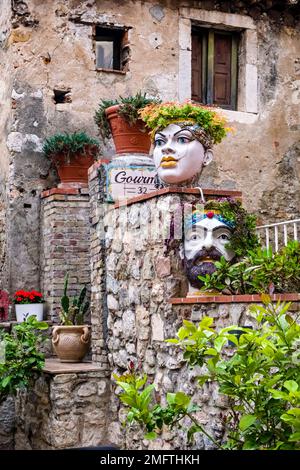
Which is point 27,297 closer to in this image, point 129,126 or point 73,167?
point 73,167

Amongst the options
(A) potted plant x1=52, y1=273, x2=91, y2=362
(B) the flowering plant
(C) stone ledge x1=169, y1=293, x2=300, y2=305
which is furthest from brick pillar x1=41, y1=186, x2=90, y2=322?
(C) stone ledge x1=169, y1=293, x2=300, y2=305

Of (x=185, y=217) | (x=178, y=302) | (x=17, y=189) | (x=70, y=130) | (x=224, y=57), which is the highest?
(x=224, y=57)

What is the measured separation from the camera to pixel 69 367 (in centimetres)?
707

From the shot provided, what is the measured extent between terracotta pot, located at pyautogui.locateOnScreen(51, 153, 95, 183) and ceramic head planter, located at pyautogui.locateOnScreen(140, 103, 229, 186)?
2.60 meters

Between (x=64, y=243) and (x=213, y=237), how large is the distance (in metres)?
3.31

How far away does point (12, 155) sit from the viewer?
28.8ft

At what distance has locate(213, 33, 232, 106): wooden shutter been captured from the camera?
33.0ft

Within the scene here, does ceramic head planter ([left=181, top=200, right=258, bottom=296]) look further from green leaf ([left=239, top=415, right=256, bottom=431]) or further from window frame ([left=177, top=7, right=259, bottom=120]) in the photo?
window frame ([left=177, top=7, right=259, bottom=120])

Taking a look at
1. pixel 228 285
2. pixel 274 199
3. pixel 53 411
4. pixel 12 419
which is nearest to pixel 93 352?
pixel 53 411

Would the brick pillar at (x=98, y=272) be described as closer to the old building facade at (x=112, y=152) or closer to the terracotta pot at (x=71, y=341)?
the old building facade at (x=112, y=152)

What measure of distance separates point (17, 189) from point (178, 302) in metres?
3.75

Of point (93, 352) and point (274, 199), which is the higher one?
point (274, 199)

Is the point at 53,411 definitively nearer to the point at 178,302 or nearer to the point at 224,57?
the point at 178,302

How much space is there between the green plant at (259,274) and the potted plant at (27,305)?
355 centimetres
